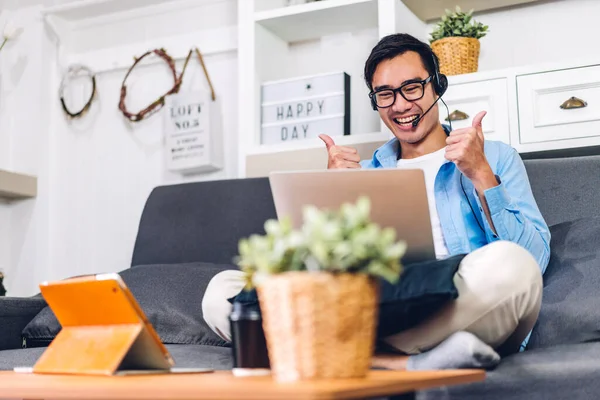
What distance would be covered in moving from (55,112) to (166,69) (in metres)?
0.50

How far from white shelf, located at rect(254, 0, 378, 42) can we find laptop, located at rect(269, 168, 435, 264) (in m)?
1.39

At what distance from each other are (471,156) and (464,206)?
0.21 meters

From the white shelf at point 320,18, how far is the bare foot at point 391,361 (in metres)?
1.44

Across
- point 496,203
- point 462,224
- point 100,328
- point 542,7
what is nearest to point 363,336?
point 100,328

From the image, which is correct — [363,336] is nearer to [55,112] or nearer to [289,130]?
[289,130]

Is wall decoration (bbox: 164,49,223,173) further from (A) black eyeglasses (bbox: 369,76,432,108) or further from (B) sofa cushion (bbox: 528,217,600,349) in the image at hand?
(B) sofa cushion (bbox: 528,217,600,349)

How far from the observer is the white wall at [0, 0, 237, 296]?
2.99 m

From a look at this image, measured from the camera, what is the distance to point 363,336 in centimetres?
88

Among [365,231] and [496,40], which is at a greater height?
[496,40]

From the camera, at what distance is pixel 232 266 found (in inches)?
84.7

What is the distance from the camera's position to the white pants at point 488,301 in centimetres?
128

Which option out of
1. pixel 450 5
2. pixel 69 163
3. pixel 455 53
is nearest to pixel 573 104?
pixel 455 53

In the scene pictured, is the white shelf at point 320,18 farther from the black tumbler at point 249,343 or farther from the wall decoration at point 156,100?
the black tumbler at point 249,343

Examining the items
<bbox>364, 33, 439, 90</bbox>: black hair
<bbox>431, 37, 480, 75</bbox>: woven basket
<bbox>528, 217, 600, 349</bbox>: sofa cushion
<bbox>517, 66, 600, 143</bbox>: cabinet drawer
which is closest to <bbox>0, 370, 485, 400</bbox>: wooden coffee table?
<bbox>528, 217, 600, 349</bbox>: sofa cushion
